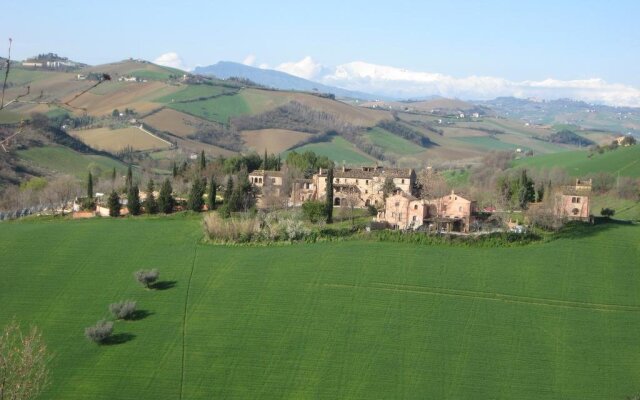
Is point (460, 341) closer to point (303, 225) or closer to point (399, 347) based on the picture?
point (399, 347)

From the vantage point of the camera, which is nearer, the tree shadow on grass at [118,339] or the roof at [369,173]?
the tree shadow on grass at [118,339]

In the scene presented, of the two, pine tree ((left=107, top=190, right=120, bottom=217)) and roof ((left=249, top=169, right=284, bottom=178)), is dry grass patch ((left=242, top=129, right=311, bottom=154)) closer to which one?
roof ((left=249, top=169, right=284, bottom=178))

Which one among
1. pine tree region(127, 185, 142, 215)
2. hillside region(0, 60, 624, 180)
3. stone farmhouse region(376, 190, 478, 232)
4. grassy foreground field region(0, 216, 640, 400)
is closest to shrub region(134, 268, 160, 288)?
grassy foreground field region(0, 216, 640, 400)

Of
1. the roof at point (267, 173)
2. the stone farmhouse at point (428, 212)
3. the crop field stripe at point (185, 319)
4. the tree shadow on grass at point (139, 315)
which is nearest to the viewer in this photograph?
the crop field stripe at point (185, 319)

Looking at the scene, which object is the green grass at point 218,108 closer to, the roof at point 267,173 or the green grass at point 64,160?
the green grass at point 64,160

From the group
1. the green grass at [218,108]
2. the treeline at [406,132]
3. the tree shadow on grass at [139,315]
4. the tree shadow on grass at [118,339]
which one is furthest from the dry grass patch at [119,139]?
the tree shadow on grass at [118,339]

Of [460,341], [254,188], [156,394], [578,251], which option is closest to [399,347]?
[460,341]
